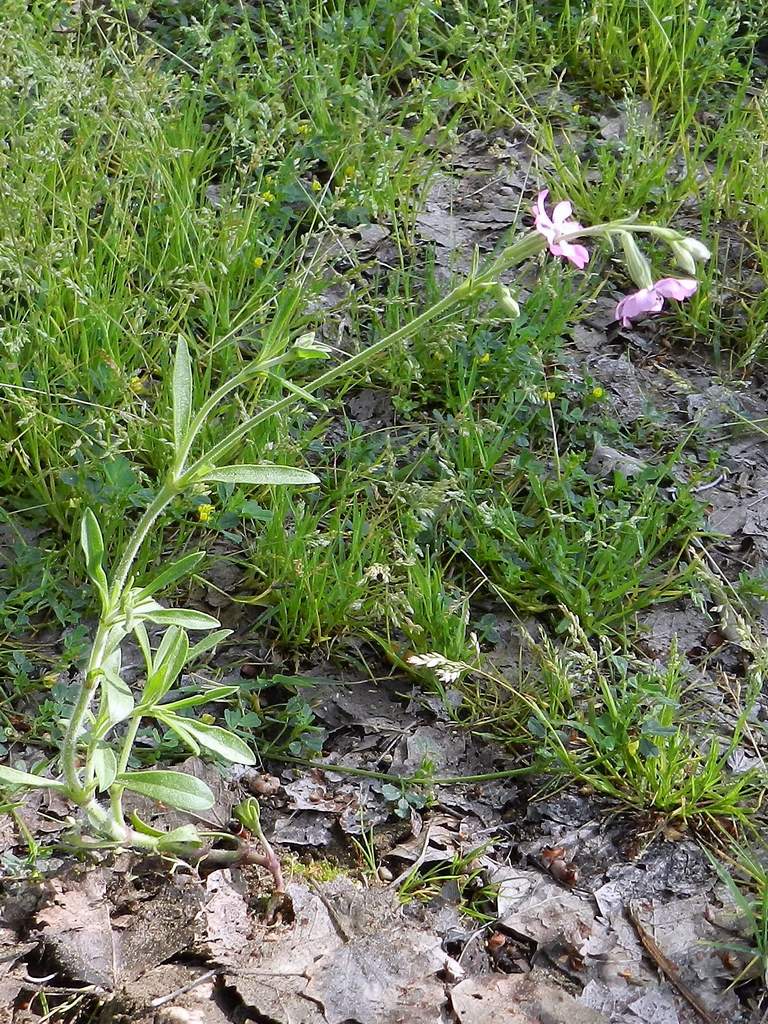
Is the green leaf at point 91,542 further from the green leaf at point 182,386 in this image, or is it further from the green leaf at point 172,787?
the green leaf at point 172,787

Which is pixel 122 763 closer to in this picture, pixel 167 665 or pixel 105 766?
pixel 105 766

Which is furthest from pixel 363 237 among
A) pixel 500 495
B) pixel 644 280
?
pixel 644 280

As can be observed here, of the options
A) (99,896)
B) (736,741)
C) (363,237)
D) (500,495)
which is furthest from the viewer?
(363,237)

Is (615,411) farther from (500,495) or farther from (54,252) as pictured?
(54,252)

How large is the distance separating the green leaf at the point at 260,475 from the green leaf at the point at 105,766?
0.49m

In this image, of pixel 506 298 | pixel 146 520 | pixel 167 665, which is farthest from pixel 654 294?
pixel 167 665

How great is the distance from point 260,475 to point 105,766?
53 cm

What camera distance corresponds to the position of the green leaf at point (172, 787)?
1614mm

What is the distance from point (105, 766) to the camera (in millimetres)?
1608

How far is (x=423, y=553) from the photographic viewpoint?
7.43ft

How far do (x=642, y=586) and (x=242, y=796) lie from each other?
1.03 meters

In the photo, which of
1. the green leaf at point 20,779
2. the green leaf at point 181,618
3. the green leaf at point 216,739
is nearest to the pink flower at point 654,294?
the green leaf at point 181,618

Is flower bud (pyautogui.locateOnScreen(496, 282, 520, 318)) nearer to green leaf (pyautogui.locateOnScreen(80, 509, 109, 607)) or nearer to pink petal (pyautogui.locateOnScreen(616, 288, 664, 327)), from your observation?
pink petal (pyautogui.locateOnScreen(616, 288, 664, 327))

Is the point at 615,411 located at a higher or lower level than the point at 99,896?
higher
